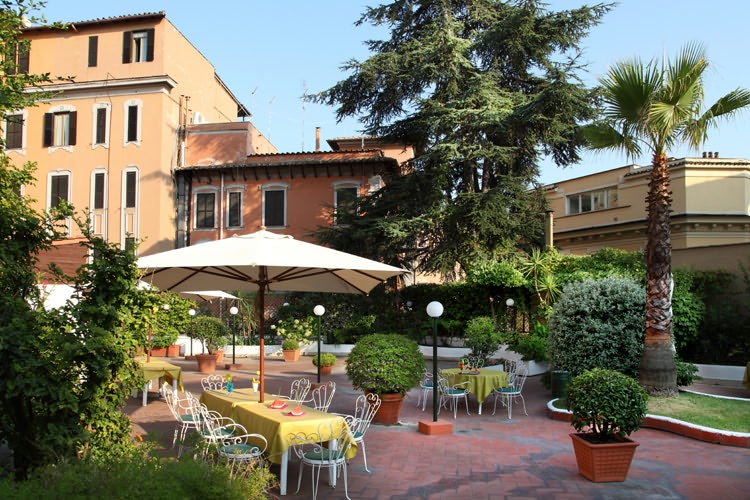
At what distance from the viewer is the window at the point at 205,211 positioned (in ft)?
97.2

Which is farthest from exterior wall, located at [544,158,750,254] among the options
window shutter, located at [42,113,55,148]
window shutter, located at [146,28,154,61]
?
window shutter, located at [42,113,55,148]

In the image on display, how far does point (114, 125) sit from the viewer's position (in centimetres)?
2883

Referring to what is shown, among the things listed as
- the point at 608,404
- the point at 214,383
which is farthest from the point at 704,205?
the point at 214,383

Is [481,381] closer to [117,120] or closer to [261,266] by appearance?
[261,266]

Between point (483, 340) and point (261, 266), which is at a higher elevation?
point (261, 266)

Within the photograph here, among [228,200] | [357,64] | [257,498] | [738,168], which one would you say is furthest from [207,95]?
[257,498]

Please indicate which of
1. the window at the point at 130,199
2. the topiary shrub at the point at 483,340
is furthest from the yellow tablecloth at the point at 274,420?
the window at the point at 130,199

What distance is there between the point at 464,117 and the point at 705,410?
13.8m

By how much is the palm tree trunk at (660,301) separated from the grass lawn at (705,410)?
0.27 metres

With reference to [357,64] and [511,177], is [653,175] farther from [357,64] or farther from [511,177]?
[357,64]

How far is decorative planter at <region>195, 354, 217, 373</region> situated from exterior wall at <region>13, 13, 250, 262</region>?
1264 cm

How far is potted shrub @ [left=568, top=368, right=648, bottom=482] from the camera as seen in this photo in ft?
21.5

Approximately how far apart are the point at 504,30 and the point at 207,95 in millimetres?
17807

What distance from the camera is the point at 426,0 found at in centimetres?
2372
